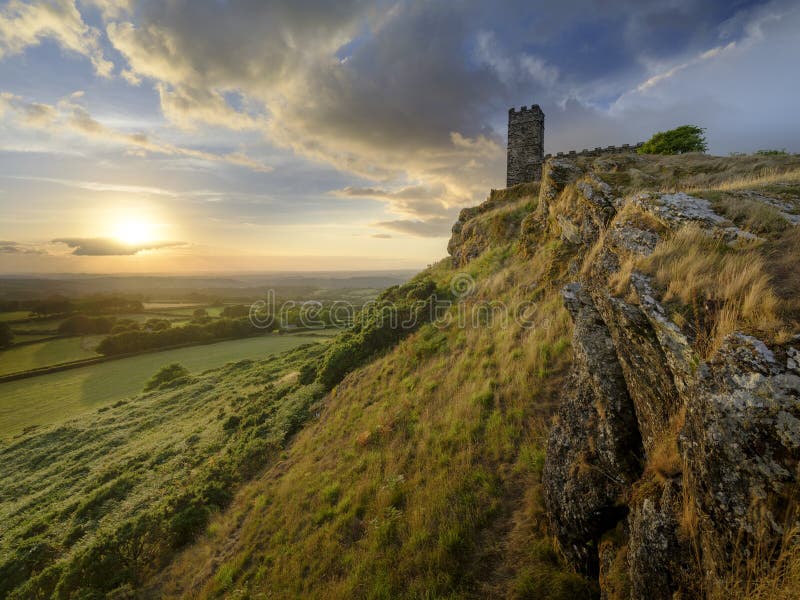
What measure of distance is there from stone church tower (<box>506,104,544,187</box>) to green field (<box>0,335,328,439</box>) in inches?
1661

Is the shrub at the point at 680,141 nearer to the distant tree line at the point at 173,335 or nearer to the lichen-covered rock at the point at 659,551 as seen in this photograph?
the lichen-covered rock at the point at 659,551

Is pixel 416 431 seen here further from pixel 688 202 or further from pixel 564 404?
pixel 688 202

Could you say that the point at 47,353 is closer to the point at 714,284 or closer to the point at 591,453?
the point at 591,453

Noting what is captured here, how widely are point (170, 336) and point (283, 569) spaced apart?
237ft

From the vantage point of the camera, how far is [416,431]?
8.95 meters

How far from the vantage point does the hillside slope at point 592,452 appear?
2.76 metres

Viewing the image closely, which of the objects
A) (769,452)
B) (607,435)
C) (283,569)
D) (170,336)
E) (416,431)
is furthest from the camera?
(170,336)

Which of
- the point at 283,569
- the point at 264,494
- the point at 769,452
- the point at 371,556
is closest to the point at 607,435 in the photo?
the point at 769,452

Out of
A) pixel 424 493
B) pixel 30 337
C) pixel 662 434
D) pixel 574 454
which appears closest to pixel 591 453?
pixel 574 454

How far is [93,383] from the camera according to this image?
42.6m

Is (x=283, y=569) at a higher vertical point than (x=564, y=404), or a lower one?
lower

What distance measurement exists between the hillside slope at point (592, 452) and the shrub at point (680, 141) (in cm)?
1723

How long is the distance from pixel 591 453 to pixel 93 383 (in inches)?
2409

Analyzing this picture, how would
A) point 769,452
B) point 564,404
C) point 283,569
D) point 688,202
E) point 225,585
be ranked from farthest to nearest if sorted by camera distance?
point 225,585
point 283,569
point 688,202
point 564,404
point 769,452
